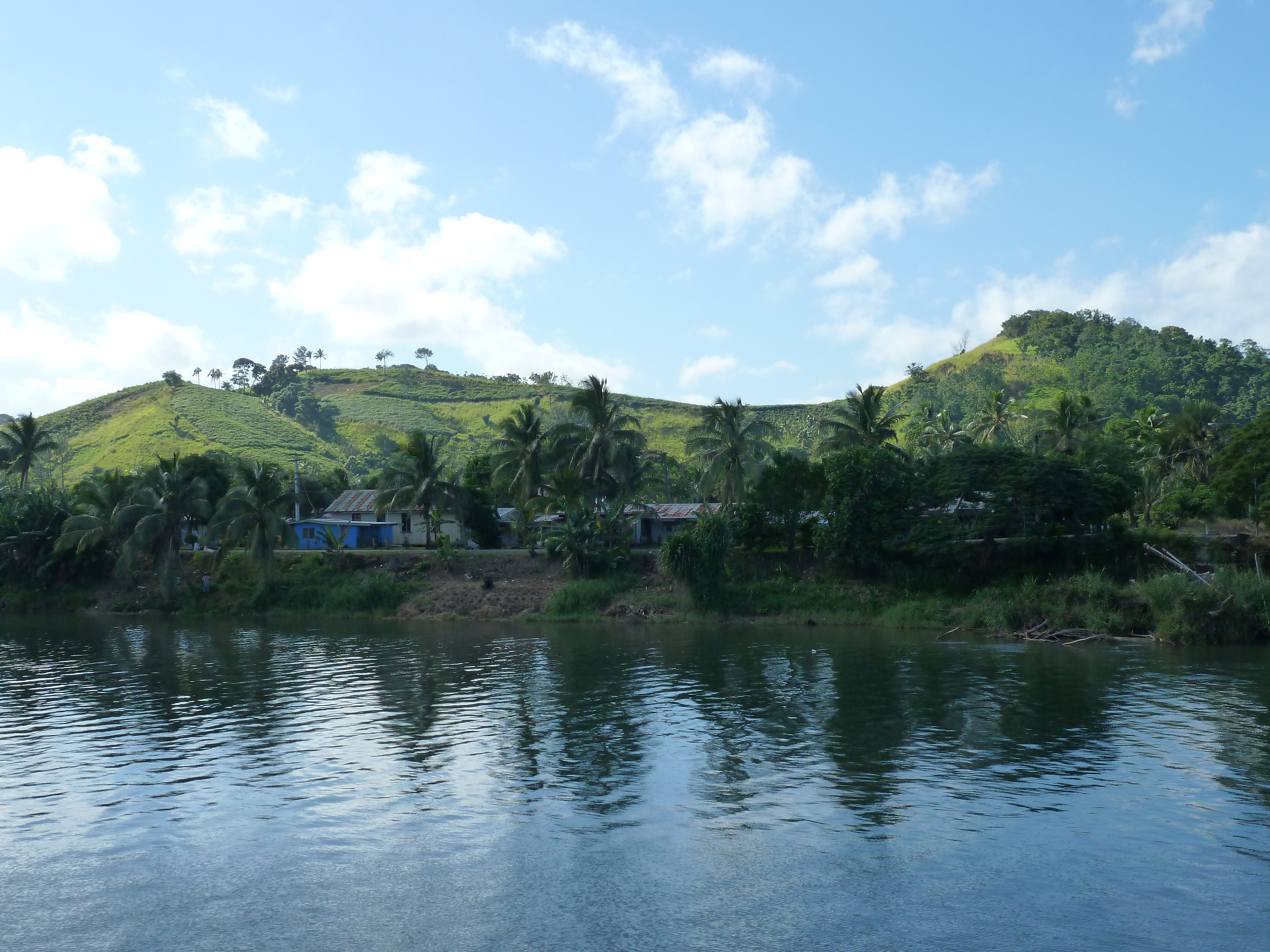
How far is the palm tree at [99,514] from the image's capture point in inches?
2906

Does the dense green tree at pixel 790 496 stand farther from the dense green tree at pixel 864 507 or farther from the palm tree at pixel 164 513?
the palm tree at pixel 164 513

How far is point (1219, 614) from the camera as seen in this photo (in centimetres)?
4784

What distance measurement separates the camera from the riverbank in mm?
49438

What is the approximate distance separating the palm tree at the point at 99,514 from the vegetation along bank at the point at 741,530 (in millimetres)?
225

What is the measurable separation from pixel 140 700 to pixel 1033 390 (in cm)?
17960

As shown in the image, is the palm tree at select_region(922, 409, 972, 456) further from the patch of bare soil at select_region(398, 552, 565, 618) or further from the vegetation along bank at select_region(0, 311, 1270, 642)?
the patch of bare soil at select_region(398, 552, 565, 618)

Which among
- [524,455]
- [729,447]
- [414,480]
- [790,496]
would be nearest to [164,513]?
[414,480]

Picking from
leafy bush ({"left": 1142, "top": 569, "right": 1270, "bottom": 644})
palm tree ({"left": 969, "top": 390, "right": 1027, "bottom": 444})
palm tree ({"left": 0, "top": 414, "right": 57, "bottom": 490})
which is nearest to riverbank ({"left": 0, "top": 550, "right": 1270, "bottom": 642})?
leafy bush ({"left": 1142, "top": 569, "right": 1270, "bottom": 644})

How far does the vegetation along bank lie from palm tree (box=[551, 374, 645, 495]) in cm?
19

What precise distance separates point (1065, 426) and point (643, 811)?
7385cm

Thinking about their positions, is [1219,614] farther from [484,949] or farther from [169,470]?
[169,470]

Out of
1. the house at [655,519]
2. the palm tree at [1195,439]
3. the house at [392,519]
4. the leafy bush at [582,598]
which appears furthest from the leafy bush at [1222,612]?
the house at [392,519]

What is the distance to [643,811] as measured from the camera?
19672 millimetres

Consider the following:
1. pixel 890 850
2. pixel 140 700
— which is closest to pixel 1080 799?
pixel 890 850
